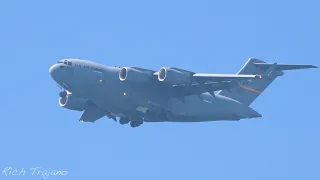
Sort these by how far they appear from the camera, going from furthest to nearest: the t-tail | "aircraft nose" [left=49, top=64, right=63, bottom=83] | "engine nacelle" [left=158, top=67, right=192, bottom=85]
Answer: the t-tail
"engine nacelle" [left=158, top=67, right=192, bottom=85]
"aircraft nose" [left=49, top=64, right=63, bottom=83]

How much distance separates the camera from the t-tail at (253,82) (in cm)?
3247

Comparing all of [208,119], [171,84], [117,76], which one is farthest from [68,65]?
[208,119]

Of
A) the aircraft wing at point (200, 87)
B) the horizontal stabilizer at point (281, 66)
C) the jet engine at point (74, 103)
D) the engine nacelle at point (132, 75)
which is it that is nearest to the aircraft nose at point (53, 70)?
the engine nacelle at point (132, 75)

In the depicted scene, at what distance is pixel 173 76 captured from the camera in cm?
2878

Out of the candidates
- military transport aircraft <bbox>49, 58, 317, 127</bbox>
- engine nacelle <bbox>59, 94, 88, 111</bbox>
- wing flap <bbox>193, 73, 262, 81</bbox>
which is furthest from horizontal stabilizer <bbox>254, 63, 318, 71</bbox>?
engine nacelle <bbox>59, 94, 88, 111</bbox>

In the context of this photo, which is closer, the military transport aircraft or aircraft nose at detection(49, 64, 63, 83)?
aircraft nose at detection(49, 64, 63, 83)

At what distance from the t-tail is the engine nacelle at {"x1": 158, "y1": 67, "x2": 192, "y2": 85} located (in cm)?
319

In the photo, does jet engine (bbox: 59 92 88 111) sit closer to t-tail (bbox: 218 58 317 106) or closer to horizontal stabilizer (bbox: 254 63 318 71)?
t-tail (bbox: 218 58 317 106)

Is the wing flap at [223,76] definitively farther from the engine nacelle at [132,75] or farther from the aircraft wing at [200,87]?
the engine nacelle at [132,75]

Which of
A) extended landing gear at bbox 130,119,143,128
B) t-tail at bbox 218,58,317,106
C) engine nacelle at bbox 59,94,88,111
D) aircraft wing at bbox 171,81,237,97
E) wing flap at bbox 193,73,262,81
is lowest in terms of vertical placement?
extended landing gear at bbox 130,119,143,128

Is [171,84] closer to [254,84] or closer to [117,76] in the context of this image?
[117,76]

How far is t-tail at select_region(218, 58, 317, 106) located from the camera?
3247 centimetres

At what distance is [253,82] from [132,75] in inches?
249

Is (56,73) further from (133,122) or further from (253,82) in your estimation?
(253,82)
